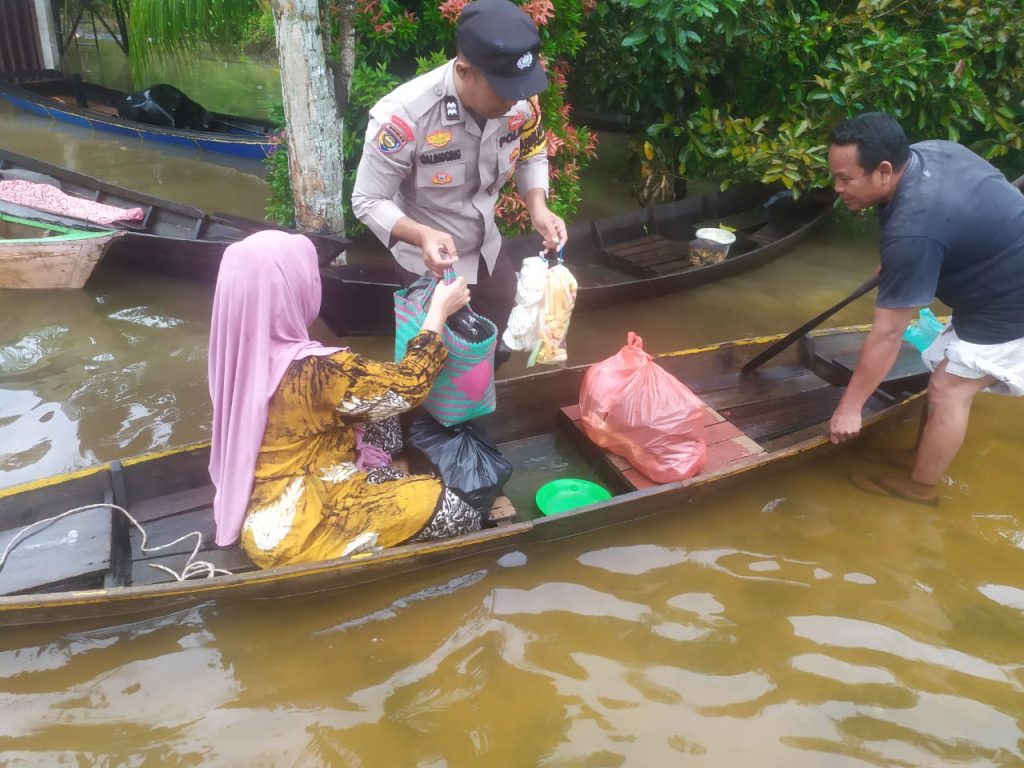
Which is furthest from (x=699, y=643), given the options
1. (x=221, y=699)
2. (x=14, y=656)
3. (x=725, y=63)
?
(x=725, y=63)

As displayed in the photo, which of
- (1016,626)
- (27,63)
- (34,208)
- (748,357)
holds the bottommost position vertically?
(1016,626)

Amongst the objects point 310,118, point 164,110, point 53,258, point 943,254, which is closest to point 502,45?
point 943,254

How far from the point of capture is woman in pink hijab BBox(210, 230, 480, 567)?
2320 mm

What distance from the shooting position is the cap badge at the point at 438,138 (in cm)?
282

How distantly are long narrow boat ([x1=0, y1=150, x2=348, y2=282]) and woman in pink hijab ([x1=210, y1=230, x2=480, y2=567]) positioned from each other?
2.52m

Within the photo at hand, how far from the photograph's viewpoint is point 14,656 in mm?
2729

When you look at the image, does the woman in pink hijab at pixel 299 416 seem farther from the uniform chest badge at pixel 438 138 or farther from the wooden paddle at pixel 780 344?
the wooden paddle at pixel 780 344

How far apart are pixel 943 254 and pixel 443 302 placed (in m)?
2.13

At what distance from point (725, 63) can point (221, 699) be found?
6.77 meters

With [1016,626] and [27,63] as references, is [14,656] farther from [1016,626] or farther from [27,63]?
[27,63]

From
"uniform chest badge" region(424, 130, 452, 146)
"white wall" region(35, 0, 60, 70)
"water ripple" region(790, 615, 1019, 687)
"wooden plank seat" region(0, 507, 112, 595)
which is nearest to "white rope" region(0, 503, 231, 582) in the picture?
"wooden plank seat" region(0, 507, 112, 595)

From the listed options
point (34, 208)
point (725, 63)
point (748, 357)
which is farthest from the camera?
point (725, 63)

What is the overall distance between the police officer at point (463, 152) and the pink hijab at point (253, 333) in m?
0.48

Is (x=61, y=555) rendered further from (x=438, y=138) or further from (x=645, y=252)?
(x=645, y=252)
